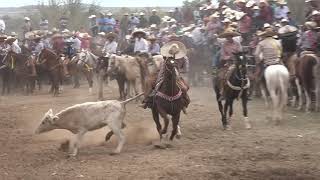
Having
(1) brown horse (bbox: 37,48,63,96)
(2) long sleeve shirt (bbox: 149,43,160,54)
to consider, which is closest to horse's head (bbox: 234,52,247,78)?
(2) long sleeve shirt (bbox: 149,43,160,54)

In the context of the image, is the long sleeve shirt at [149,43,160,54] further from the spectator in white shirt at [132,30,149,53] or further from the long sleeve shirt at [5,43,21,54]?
the long sleeve shirt at [5,43,21,54]

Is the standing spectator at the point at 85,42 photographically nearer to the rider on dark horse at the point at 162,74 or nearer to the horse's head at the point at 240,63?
the horse's head at the point at 240,63

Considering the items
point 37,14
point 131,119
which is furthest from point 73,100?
point 37,14

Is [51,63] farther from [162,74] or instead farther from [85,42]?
[162,74]

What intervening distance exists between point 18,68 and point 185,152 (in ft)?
46.3

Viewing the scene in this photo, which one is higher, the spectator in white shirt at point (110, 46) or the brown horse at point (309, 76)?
the spectator in white shirt at point (110, 46)

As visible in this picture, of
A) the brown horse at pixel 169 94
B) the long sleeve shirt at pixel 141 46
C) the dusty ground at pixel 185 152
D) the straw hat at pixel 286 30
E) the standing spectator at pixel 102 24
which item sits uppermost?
the standing spectator at pixel 102 24

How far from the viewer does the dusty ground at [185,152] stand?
9.80 metres

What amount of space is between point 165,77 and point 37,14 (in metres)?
40.3

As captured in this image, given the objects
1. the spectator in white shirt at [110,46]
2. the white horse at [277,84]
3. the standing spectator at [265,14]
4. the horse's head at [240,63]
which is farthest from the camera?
the spectator in white shirt at [110,46]

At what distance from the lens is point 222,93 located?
1446 cm

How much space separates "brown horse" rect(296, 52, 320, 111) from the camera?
640 inches

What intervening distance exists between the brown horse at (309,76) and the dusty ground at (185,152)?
626 millimetres

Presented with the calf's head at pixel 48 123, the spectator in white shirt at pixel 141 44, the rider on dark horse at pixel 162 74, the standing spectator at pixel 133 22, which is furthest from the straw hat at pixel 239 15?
the calf's head at pixel 48 123
